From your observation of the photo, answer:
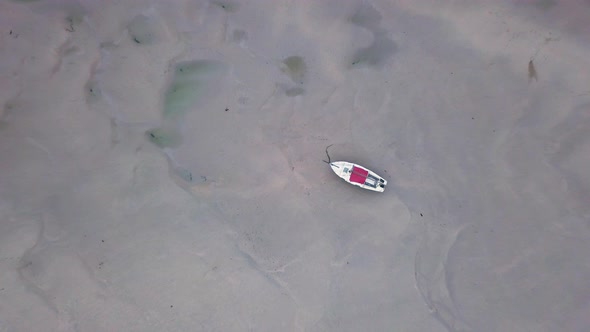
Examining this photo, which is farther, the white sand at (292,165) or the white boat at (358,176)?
the white boat at (358,176)

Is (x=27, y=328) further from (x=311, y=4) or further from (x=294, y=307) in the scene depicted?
(x=311, y=4)

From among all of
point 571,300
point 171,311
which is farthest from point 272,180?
point 571,300

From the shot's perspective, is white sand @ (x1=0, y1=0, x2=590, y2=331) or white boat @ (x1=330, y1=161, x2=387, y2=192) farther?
white boat @ (x1=330, y1=161, x2=387, y2=192)

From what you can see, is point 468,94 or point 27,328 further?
point 468,94
